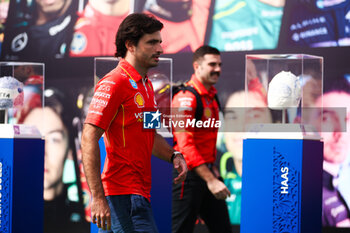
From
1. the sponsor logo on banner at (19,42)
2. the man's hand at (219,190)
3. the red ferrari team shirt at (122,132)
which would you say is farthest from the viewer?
the sponsor logo on banner at (19,42)

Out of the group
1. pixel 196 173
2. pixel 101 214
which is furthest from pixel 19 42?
pixel 101 214

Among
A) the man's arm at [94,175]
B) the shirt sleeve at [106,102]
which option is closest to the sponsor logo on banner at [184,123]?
the shirt sleeve at [106,102]

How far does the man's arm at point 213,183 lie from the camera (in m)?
5.62

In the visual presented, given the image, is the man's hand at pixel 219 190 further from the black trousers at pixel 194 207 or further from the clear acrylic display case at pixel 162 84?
the clear acrylic display case at pixel 162 84

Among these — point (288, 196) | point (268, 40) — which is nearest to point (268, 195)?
point (288, 196)

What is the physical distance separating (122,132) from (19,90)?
11.0 feet

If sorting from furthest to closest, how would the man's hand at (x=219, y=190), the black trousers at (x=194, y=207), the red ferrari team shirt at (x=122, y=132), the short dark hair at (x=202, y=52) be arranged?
the short dark hair at (x=202, y=52) < the black trousers at (x=194, y=207) < the man's hand at (x=219, y=190) < the red ferrari team shirt at (x=122, y=132)

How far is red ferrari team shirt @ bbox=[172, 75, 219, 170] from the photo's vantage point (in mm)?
6188

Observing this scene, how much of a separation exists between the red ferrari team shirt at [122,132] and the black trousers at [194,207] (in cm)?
236

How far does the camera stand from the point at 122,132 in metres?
3.87

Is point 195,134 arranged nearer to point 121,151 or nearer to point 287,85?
point 287,85

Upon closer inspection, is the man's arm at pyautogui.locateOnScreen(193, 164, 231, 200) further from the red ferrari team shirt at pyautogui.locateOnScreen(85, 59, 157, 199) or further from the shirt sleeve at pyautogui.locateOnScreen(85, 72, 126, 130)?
the shirt sleeve at pyautogui.locateOnScreen(85, 72, 126, 130)

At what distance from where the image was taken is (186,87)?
6441mm

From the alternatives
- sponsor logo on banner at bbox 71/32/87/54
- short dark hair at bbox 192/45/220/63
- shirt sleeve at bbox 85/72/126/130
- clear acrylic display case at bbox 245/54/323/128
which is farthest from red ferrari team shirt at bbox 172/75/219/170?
sponsor logo on banner at bbox 71/32/87/54
